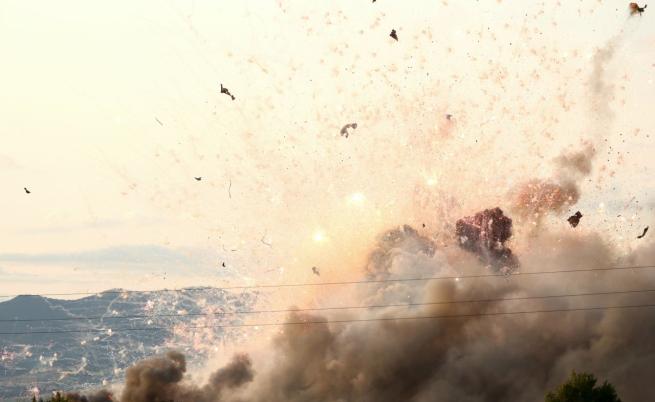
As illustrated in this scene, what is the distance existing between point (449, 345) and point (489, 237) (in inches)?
679

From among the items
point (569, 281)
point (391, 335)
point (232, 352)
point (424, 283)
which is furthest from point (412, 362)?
point (232, 352)

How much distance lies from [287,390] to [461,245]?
33.7 metres

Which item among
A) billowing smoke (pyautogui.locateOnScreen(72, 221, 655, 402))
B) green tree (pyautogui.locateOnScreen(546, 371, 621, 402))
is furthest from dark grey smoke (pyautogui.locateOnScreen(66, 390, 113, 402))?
green tree (pyautogui.locateOnScreen(546, 371, 621, 402))

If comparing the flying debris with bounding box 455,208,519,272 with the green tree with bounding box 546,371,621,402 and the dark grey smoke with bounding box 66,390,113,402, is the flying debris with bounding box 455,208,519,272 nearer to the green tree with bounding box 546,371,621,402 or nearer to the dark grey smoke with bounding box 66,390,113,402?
the green tree with bounding box 546,371,621,402

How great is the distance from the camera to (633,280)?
12262cm

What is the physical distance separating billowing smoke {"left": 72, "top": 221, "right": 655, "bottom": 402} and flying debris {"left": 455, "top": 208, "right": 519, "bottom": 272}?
1.80 m

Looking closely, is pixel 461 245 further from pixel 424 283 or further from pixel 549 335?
pixel 549 335

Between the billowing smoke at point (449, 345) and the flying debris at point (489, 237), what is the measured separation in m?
1.80

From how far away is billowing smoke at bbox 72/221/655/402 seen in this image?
382ft

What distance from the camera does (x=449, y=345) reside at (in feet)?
408

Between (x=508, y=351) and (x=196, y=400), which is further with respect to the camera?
(x=196, y=400)

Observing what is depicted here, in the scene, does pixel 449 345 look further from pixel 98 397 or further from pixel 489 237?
pixel 98 397

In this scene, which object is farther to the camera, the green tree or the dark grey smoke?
the dark grey smoke

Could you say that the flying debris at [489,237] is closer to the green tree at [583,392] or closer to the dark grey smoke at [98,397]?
the green tree at [583,392]
